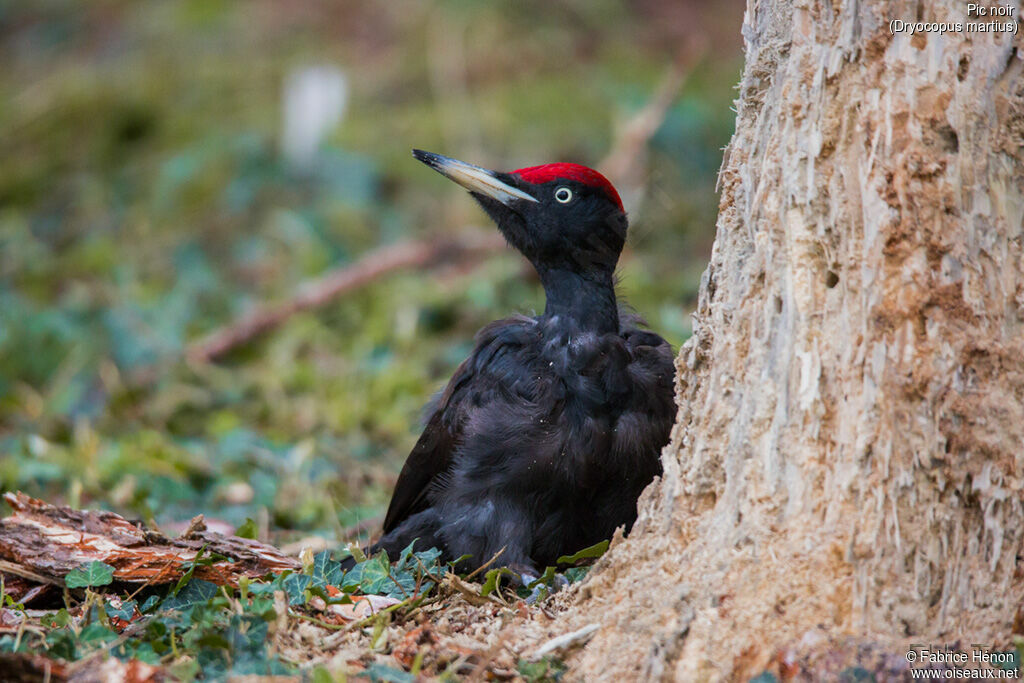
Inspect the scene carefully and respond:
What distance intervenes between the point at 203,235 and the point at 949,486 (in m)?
7.63

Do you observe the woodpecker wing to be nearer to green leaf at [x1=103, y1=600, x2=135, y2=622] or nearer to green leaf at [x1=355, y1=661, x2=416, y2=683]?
green leaf at [x1=103, y1=600, x2=135, y2=622]

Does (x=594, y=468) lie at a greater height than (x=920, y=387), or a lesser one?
lesser

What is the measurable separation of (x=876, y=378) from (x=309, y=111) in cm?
813

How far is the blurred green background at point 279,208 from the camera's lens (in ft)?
19.1

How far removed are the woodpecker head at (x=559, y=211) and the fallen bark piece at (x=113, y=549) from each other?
1519mm

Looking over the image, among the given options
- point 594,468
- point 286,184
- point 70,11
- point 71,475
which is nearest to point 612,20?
point 286,184

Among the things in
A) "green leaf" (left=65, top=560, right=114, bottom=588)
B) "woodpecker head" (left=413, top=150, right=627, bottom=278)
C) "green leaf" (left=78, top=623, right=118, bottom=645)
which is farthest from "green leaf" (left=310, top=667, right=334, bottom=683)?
"woodpecker head" (left=413, top=150, right=627, bottom=278)

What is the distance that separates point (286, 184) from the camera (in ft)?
31.3

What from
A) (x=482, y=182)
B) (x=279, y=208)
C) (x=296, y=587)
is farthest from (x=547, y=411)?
(x=279, y=208)

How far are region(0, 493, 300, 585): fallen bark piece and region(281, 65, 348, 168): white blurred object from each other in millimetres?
6631

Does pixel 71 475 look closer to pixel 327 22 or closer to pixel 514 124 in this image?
pixel 514 124

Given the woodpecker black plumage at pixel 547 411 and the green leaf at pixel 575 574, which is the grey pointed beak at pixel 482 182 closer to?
the woodpecker black plumage at pixel 547 411

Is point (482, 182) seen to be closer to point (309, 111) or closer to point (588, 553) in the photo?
point (588, 553)

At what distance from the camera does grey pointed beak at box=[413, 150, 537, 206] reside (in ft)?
14.0
